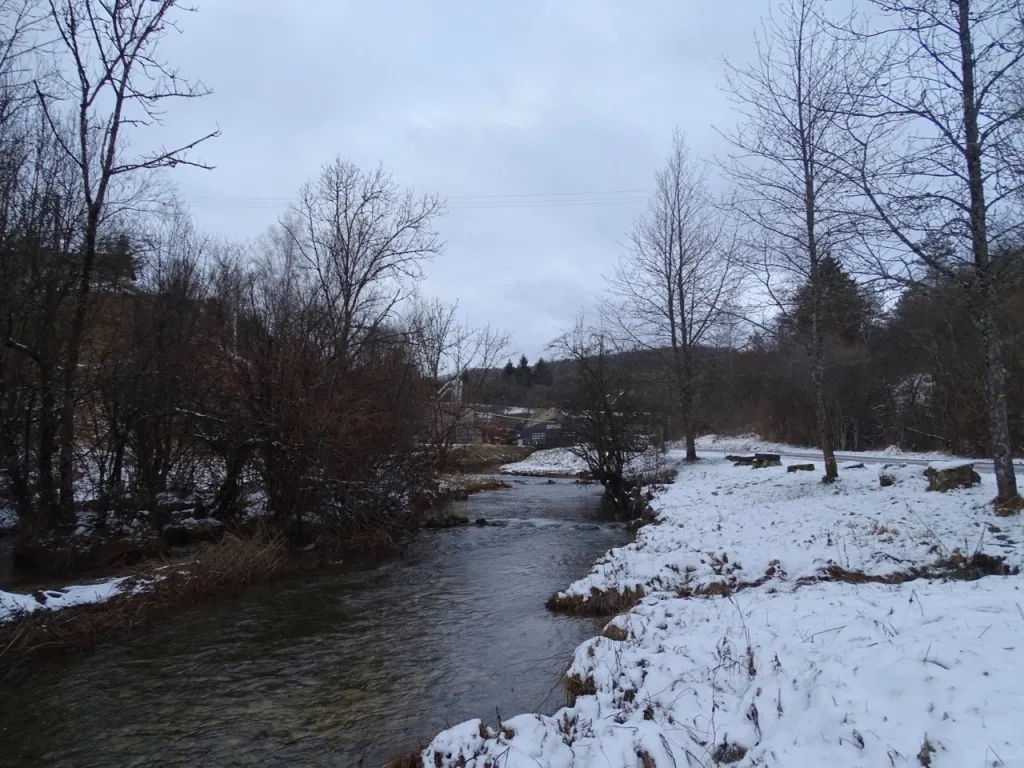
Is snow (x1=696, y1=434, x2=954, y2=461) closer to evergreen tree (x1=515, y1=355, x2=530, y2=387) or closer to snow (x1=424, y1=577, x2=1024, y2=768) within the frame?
snow (x1=424, y1=577, x2=1024, y2=768)

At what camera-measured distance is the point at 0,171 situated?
1133 centimetres

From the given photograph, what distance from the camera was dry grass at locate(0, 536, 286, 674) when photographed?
770cm

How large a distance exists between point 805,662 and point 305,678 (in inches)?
200

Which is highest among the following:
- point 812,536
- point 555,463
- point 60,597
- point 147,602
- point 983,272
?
point 983,272

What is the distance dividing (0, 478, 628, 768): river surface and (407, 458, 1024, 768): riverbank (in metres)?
0.98

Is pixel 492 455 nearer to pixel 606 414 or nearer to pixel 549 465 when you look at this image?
pixel 549 465

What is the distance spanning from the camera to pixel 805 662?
15.5 feet

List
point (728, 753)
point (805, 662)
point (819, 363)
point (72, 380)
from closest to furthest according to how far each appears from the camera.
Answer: point (728, 753), point (805, 662), point (72, 380), point (819, 363)

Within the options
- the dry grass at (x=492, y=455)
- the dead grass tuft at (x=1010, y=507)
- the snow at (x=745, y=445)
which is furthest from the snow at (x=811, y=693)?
the dry grass at (x=492, y=455)

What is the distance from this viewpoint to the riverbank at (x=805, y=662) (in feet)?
12.0

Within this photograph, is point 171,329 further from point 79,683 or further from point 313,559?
point 79,683

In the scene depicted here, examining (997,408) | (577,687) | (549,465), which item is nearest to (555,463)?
(549,465)

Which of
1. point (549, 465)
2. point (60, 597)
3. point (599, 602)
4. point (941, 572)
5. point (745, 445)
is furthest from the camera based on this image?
point (549, 465)

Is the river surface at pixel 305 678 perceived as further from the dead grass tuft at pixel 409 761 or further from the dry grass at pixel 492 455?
the dry grass at pixel 492 455
